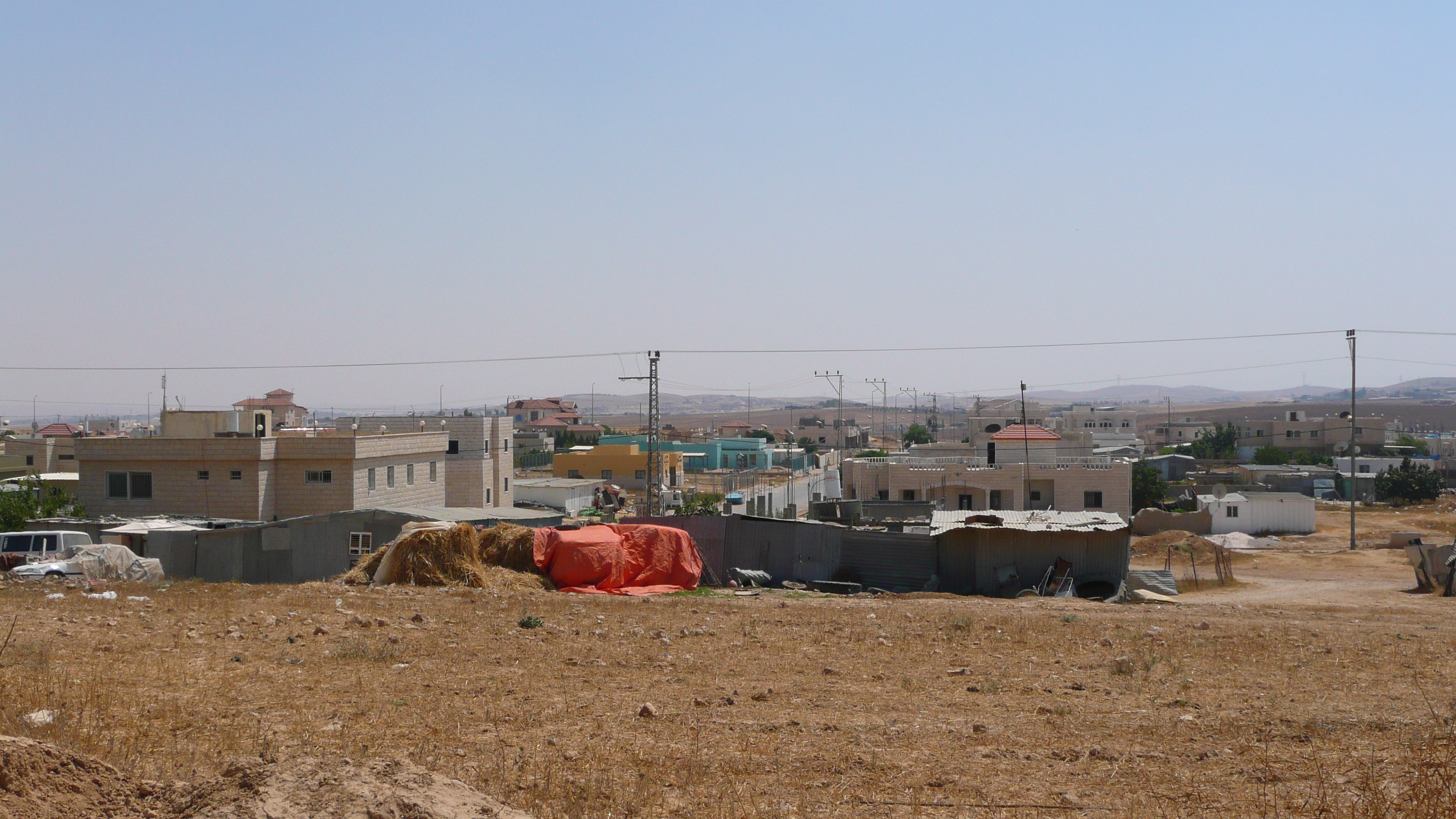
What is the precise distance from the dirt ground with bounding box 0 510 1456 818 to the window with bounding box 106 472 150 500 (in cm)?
1984

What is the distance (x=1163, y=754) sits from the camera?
7984 mm

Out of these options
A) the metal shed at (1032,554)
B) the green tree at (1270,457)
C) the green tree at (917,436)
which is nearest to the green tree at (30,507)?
the metal shed at (1032,554)

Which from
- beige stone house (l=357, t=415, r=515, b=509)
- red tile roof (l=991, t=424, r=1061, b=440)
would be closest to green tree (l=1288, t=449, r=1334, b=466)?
red tile roof (l=991, t=424, r=1061, b=440)

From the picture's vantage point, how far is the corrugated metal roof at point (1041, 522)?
23.3 metres

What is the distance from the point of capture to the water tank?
210 ft

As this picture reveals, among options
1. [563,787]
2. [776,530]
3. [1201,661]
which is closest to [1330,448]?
[776,530]

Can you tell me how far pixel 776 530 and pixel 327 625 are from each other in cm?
1204

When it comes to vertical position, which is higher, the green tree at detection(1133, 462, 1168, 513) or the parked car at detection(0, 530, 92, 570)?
the parked car at detection(0, 530, 92, 570)

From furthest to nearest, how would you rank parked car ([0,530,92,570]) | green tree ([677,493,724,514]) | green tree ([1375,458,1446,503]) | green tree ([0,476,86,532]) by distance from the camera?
green tree ([1375,458,1446,503]) < green tree ([677,493,724,514]) < green tree ([0,476,86,532]) < parked car ([0,530,92,570])

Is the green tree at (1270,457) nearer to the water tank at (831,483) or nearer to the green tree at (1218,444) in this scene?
the green tree at (1218,444)

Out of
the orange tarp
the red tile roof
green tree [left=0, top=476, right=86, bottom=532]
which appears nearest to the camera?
the orange tarp

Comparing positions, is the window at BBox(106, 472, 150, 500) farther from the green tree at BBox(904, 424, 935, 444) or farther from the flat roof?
the green tree at BBox(904, 424, 935, 444)

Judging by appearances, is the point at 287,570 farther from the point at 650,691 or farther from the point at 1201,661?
the point at 1201,661

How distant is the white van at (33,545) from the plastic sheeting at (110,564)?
22.1 inches
